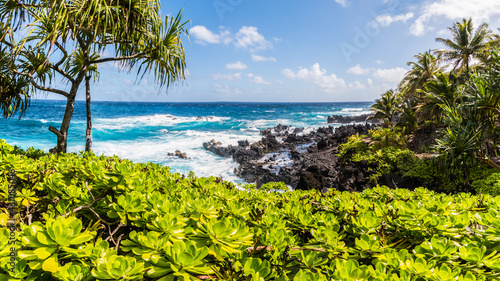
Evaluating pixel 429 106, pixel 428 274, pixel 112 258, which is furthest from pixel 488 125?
pixel 112 258

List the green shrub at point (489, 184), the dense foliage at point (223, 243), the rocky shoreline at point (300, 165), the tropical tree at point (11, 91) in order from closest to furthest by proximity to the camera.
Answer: the dense foliage at point (223, 243) → the tropical tree at point (11, 91) → the green shrub at point (489, 184) → the rocky shoreline at point (300, 165)

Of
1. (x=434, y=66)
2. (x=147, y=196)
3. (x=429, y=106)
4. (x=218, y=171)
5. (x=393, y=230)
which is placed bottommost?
(x=218, y=171)

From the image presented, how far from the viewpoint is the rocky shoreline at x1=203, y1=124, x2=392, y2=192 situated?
38.3 feet

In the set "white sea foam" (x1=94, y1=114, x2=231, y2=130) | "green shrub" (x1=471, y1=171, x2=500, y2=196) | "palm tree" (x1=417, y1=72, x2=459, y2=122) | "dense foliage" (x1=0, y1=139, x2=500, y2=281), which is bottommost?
"green shrub" (x1=471, y1=171, x2=500, y2=196)

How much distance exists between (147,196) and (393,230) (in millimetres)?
1187

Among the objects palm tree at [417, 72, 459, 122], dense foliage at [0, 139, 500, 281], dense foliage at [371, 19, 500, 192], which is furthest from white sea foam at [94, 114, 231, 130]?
dense foliage at [0, 139, 500, 281]

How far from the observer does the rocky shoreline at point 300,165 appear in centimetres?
1166

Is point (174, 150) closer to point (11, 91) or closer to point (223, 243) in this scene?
point (11, 91)

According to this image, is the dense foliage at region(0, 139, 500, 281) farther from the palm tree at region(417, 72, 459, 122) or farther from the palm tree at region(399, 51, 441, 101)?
the palm tree at region(399, 51, 441, 101)

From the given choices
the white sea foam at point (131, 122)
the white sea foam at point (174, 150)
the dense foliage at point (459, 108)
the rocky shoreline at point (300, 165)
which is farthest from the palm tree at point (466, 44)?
the white sea foam at point (131, 122)

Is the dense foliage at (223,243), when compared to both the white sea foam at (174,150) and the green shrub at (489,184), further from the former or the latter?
the white sea foam at (174,150)

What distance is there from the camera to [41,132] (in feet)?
81.7

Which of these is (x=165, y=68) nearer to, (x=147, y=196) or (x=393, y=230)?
(x=147, y=196)

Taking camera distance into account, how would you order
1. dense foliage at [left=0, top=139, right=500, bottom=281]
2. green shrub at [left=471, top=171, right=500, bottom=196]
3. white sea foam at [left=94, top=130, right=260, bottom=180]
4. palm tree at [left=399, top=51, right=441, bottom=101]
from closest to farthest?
dense foliage at [left=0, top=139, right=500, bottom=281] → green shrub at [left=471, top=171, right=500, bottom=196] → white sea foam at [left=94, top=130, right=260, bottom=180] → palm tree at [left=399, top=51, right=441, bottom=101]
